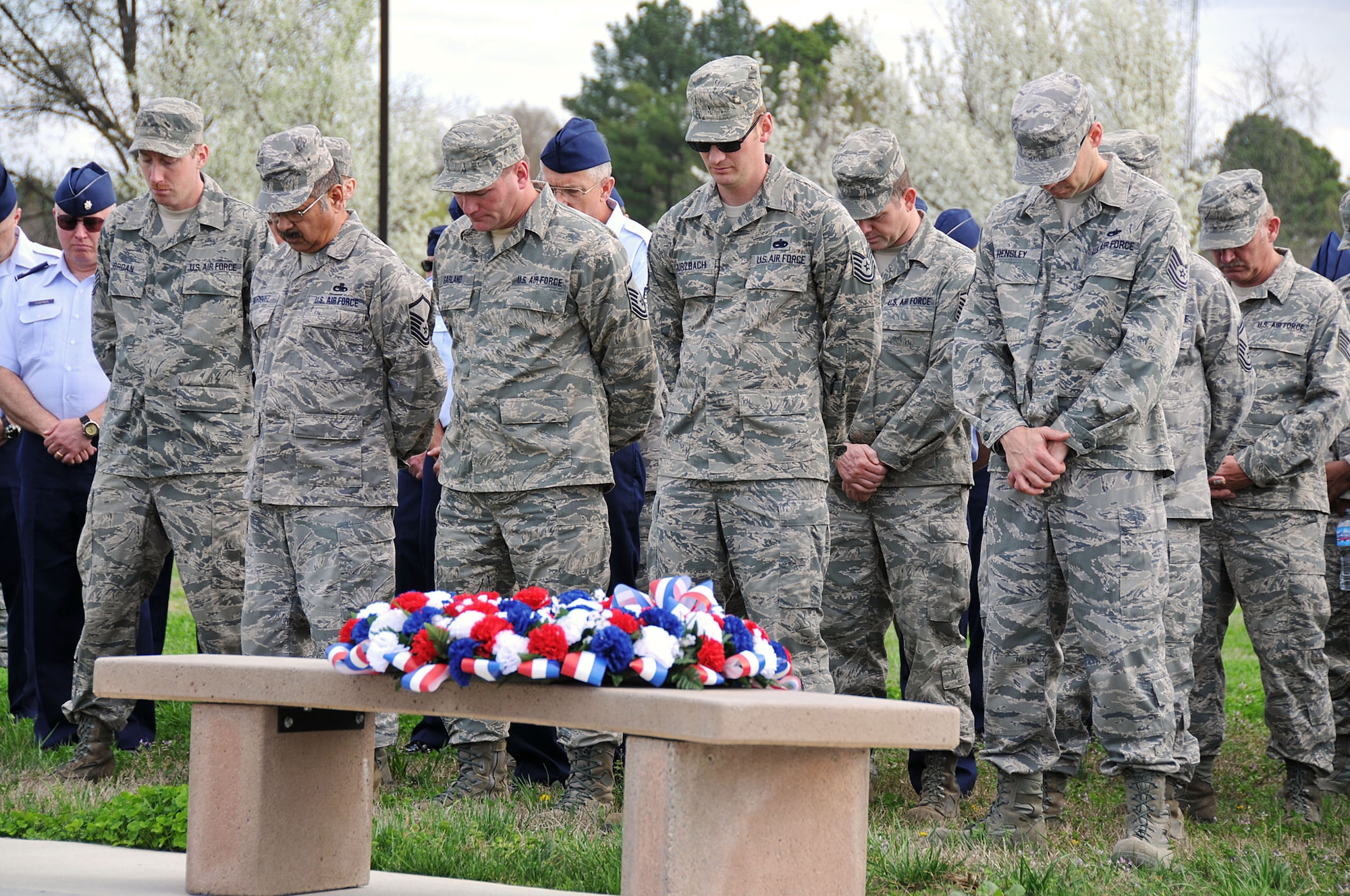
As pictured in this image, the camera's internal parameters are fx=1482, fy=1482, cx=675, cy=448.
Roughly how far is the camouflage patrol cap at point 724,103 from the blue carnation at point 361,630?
2167mm

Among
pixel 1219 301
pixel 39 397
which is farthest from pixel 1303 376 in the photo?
pixel 39 397

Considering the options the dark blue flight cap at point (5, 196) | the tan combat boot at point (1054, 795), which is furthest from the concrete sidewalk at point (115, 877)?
the dark blue flight cap at point (5, 196)

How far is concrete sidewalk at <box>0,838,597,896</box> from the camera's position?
4078 mm

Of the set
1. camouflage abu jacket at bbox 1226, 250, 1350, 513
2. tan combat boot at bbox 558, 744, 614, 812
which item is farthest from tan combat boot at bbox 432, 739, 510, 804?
camouflage abu jacket at bbox 1226, 250, 1350, 513

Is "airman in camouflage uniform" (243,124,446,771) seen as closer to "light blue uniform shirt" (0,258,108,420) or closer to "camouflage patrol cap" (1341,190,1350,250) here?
"light blue uniform shirt" (0,258,108,420)

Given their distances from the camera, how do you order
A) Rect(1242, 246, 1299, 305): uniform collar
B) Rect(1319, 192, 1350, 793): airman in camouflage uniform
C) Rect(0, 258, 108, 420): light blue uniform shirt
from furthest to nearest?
1. Rect(0, 258, 108, 420): light blue uniform shirt
2. Rect(1319, 192, 1350, 793): airman in camouflage uniform
3. Rect(1242, 246, 1299, 305): uniform collar

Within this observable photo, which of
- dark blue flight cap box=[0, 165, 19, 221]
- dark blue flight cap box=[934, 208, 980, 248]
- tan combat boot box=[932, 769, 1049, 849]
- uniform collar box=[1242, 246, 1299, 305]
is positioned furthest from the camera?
dark blue flight cap box=[0, 165, 19, 221]

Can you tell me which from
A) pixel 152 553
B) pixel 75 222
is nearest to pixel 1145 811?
pixel 152 553

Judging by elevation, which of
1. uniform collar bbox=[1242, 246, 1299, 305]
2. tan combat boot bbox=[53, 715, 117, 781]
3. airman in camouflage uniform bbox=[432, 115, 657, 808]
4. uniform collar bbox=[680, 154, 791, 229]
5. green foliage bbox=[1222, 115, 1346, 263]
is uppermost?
green foliage bbox=[1222, 115, 1346, 263]

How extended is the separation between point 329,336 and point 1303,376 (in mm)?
4133

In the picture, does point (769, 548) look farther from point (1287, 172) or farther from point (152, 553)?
point (1287, 172)

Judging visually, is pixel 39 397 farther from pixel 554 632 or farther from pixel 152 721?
pixel 554 632

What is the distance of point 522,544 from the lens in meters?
5.52

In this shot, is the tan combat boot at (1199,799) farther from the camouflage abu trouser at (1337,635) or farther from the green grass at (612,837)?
the camouflage abu trouser at (1337,635)
